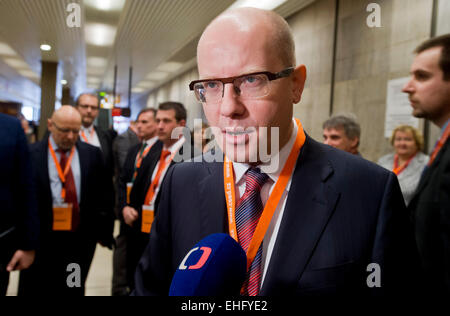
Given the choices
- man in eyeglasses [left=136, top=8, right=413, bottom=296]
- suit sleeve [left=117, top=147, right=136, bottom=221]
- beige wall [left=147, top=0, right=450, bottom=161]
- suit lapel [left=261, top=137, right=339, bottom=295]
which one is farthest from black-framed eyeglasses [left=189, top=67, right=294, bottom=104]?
suit sleeve [left=117, top=147, right=136, bottom=221]

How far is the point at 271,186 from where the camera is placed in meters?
0.79

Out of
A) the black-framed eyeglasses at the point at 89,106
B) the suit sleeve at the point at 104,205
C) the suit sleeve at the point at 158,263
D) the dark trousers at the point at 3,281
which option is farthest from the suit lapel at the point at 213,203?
the suit sleeve at the point at 104,205

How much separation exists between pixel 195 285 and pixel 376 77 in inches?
28.0

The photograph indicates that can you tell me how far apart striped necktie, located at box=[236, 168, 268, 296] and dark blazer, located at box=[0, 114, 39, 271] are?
1.04m

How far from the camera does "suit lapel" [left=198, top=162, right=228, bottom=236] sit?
2.56 ft

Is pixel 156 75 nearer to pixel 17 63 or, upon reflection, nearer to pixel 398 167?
pixel 17 63

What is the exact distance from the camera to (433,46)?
3.67ft

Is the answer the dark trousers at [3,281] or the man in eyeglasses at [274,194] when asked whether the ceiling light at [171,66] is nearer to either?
the man in eyeglasses at [274,194]

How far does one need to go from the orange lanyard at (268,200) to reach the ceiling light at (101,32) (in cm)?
58

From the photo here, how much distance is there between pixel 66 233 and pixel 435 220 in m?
1.45

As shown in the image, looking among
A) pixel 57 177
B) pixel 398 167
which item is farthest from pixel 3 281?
pixel 398 167

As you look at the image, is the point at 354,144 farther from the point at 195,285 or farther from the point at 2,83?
the point at 2,83

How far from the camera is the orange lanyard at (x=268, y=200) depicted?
70 centimetres

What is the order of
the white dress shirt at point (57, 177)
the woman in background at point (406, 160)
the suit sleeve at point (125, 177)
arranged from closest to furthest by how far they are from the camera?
1. the woman in background at point (406, 160)
2. the white dress shirt at point (57, 177)
3. the suit sleeve at point (125, 177)
